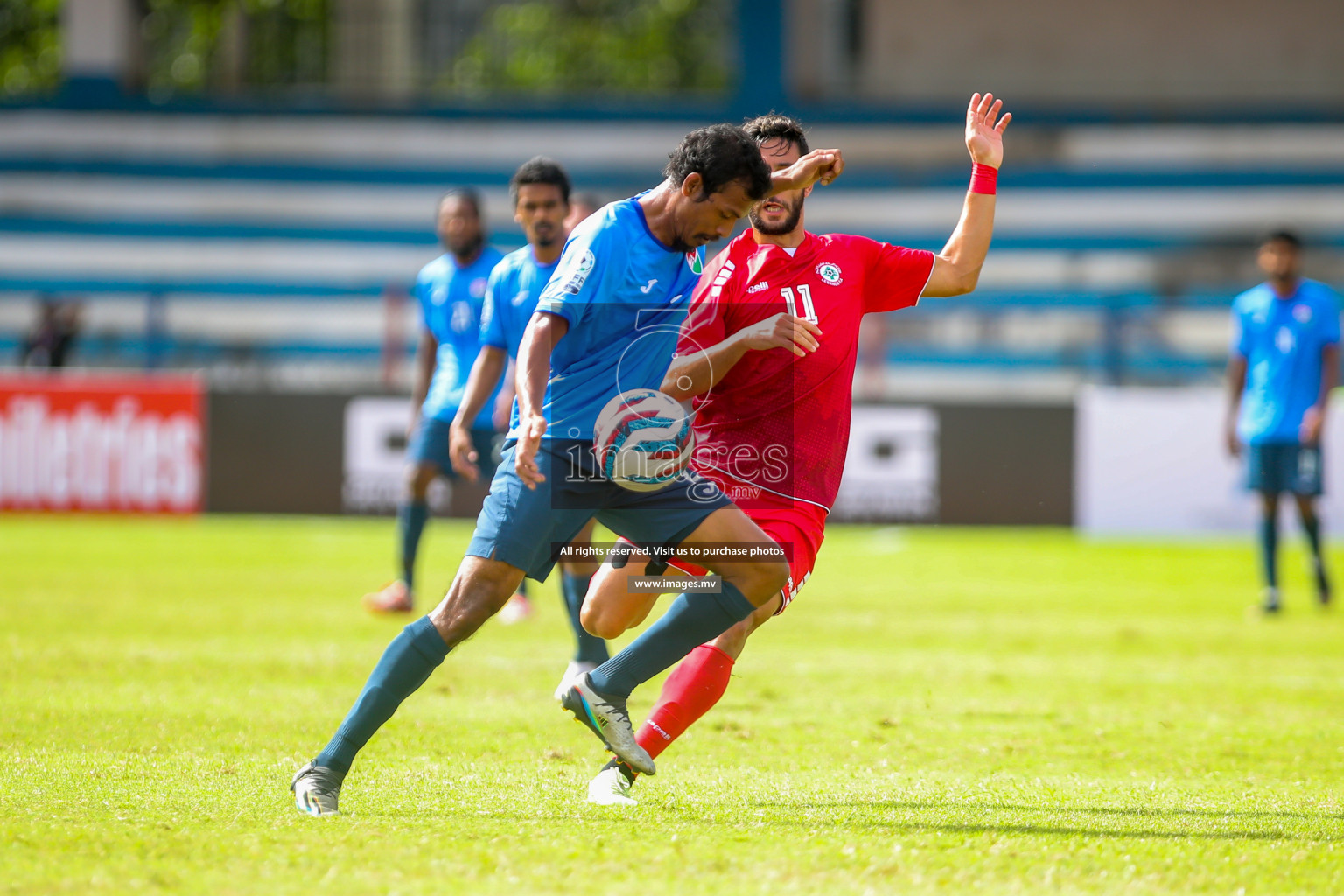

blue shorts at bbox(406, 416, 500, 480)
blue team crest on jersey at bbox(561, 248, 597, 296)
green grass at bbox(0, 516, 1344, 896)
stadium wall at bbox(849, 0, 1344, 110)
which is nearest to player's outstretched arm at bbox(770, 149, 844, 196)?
blue team crest on jersey at bbox(561, 248, 597, 296)

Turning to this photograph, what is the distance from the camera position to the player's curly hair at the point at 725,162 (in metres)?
4.26

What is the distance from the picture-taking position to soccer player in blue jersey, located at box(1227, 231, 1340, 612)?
32.6 ft

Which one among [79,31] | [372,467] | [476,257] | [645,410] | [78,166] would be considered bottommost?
[372,467]

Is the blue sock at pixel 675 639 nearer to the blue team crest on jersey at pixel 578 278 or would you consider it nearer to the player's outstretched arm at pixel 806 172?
the blue team crest on jersey at pixel 578 278

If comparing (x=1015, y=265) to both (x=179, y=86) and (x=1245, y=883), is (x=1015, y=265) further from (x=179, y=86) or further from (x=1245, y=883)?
(x=179, y=86)

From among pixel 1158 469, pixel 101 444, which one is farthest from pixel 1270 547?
pixel 101 444

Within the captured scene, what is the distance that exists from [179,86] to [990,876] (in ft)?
130

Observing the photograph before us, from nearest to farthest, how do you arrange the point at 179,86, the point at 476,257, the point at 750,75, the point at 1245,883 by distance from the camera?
the point at 1245,883 → the point at 476,257 → the point at 750,75 → the point at 179,86

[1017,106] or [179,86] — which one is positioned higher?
[179,86]

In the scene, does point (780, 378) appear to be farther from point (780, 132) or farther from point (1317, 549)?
point (1317, 549)

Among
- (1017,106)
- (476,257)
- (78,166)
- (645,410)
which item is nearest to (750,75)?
(1017,106)

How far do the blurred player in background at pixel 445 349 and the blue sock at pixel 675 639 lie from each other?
443 cm

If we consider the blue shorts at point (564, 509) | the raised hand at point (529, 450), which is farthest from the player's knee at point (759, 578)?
the raised hand at point (529, 450)

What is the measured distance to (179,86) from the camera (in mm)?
39531
